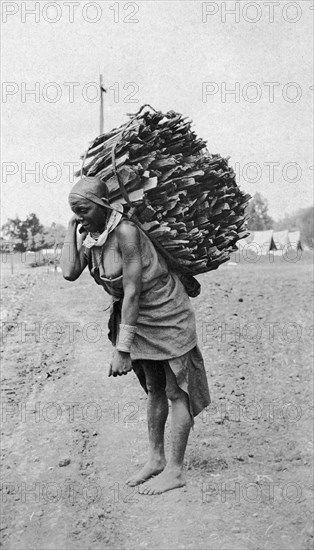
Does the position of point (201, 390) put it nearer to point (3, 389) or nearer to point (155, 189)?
point (155, 189)

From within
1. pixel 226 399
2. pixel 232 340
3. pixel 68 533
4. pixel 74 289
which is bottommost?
pixel 68 533

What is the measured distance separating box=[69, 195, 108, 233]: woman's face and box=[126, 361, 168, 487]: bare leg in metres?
0.58

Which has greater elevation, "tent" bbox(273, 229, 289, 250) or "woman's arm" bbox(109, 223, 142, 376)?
"tent" bbox(273, 229, 289, 250)

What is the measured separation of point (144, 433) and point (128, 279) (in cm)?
324

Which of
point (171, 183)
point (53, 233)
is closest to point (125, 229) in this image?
point (171, 183)

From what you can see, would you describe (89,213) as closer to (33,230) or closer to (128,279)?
(128,279)

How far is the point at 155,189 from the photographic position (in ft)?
7.54

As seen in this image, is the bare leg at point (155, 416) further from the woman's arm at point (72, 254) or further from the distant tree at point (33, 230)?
the distant tree at point (33, 230)

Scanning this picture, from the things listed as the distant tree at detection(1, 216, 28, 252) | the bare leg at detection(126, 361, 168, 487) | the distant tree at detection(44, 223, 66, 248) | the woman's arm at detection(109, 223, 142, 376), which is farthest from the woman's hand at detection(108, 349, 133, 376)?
the distant tree at detection(1, 216, 28, 252)

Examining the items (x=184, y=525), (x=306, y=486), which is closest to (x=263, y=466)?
(x=306, y=486)

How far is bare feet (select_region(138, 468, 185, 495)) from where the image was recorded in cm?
254

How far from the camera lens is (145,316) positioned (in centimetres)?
238

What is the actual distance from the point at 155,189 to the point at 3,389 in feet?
16.0

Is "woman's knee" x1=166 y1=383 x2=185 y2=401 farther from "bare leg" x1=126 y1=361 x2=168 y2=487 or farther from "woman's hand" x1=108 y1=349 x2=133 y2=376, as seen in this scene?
"woman's hand" x1=108 y1=349 x2=133 y2=376
